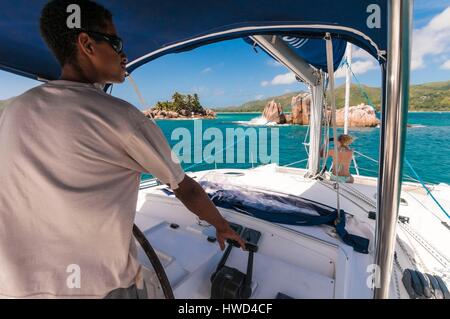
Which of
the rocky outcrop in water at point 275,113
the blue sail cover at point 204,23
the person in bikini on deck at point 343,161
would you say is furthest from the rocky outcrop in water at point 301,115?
the blue sail cover at point 204,23

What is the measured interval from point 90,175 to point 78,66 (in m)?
0.34

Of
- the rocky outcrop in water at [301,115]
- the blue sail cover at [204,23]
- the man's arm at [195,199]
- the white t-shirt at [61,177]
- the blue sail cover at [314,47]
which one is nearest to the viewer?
the white t-shirt at [61,177]

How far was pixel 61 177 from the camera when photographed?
0.56 metres

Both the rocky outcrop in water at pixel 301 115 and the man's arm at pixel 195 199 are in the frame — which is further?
the rocky outcrop in water at pixel 301 115

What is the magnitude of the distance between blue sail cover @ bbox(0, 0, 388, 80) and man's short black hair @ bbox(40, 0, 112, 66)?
52 centimetres

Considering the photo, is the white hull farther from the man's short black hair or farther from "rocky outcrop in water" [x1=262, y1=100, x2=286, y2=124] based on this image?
"rocky outcrop in water" [x1=262, y1=100, x2=286, y2=124]

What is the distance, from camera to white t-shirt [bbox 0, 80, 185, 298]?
553mm

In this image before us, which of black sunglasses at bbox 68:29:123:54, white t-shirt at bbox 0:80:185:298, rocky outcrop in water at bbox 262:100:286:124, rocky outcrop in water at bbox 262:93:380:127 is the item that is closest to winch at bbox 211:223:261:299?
white t-shirt at bbox 0:80:185:298

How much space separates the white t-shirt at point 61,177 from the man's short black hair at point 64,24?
127 mm

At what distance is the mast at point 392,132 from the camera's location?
374 mm

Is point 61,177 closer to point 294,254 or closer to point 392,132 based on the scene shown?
point 392,132

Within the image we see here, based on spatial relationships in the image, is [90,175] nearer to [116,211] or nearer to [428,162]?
[116,211]

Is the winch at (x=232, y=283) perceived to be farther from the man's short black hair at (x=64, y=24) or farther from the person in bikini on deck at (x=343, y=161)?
the person in bikini on deck at (x=343, y=161)

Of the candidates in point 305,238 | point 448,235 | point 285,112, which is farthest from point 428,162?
point 285,112
